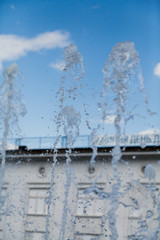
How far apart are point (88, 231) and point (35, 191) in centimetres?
311

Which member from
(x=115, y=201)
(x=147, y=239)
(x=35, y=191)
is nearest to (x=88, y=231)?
(x=35, y=191)

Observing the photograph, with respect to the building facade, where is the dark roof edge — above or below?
above

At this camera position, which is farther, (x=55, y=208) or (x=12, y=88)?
(x=55, y=208)

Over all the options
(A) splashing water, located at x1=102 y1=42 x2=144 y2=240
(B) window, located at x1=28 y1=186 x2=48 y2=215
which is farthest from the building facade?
(A) splashing water, located at x1=102 y1=42 x2=144 y2=240

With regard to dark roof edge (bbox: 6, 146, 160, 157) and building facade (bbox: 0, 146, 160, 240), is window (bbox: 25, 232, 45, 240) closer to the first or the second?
building facade (bbox: 0, 146, 160, 240)

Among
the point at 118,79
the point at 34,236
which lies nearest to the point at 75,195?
the point at 34,236

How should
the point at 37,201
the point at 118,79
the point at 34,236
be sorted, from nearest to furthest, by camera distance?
the point at 118,79 < the point at 34,236 < the point at 37,201

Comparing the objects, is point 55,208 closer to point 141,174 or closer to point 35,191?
point 35,191

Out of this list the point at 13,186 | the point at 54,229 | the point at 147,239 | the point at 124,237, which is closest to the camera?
the point at 147,239

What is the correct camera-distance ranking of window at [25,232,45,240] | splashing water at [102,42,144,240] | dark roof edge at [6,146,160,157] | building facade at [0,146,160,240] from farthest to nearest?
window at [25,232,45,240] < building facade at [0,146,160,240] < dark roof edge at [6,146,160,157] < splashing water at [102,42,144,240]

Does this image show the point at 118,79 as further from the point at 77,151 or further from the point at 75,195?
the point at 75,195

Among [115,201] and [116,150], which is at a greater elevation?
[116,150]

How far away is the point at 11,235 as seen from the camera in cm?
1884

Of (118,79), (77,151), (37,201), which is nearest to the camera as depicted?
(118,79)
